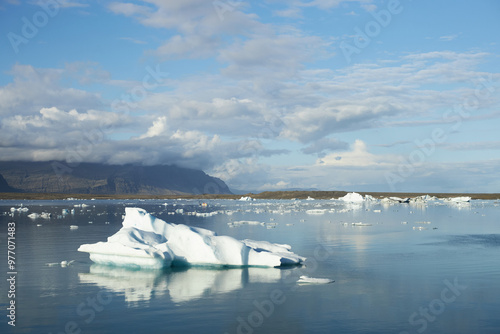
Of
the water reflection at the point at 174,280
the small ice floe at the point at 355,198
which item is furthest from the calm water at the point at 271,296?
the small ice floe at the point at 355,198

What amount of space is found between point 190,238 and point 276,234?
12.8 metres

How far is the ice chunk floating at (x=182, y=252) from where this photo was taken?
696 inches

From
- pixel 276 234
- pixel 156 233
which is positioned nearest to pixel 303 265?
pixel 156 233

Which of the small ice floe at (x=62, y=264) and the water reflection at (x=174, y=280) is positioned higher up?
the small ice floe at (x=62, y=264)

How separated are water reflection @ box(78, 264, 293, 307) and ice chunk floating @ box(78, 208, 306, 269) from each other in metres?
0.33

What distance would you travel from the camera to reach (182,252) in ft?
59.7

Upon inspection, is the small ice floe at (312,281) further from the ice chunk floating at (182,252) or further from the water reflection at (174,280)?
the ice chunk floating at (182,252)

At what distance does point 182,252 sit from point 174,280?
8.52 ft

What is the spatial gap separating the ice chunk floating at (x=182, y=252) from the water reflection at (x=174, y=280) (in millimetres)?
331

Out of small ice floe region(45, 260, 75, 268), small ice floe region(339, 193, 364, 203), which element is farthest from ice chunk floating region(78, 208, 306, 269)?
small ice floe region(339, 193, 364, 203)

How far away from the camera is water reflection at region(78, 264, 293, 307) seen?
1361 cm

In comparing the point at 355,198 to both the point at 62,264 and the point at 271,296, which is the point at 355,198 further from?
the point at 271,296

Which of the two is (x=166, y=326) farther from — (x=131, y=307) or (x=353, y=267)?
(x=353, y=267)

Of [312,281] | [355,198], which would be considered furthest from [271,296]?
[355,198]
